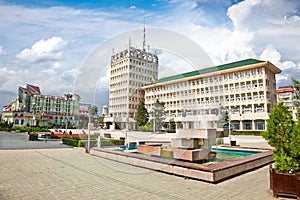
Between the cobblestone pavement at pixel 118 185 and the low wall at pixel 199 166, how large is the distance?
0.61 feet

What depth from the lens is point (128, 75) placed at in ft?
21.4

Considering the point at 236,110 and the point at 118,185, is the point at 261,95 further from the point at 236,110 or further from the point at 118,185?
the point at 118,185

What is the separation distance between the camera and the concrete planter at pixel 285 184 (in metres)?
4.45

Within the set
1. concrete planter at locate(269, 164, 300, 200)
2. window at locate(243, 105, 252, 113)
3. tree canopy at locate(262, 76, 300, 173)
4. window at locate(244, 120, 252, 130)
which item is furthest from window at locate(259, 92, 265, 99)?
concrete planter at locate(269, 164, 300, 200)

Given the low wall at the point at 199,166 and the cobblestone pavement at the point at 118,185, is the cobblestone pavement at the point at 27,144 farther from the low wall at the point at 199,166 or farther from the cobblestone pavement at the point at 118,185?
the low wall at the point at 199,166

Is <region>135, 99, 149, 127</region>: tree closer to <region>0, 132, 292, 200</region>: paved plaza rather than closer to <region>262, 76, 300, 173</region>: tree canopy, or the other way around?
<region>0, 132, 292, 200</region>: paved plaza

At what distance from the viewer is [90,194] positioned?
15.9 ft

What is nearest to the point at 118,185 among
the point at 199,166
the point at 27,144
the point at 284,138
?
the point at 199,166

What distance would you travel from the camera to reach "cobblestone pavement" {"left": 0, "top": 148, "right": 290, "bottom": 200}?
15.7 ft

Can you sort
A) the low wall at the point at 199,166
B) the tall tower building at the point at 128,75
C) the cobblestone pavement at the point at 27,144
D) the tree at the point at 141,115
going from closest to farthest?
the low wall at the point at 199,166
the tall tower building at the point at 128,75
the tree at the point at 141,115
the cobblestone pavement at the point at 27,144

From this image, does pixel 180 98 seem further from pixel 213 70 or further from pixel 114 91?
pixel 114 91

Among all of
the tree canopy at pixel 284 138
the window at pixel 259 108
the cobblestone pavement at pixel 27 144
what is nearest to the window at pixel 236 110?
the window at pixel 259 108

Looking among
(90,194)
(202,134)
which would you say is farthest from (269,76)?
(90,194)

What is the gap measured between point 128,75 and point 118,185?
3.23 metres
